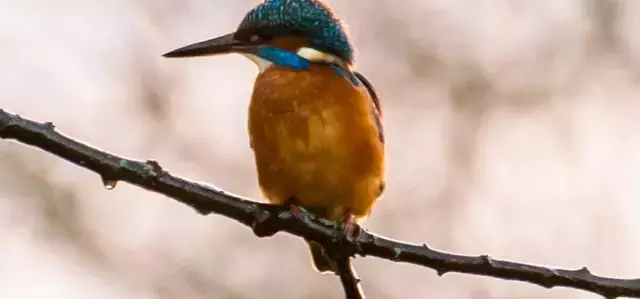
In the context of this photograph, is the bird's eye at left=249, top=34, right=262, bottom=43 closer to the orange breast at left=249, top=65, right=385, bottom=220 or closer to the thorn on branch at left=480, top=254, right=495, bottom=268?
the orange breast at left=249, top=65, right=385, bottom=220

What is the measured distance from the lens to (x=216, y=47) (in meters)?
1.30

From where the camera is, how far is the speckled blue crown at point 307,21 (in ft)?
4.64

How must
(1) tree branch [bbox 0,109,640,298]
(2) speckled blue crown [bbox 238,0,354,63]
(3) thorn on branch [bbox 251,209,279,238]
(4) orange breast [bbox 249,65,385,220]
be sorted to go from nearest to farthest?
(1) tree branch [bbox 0,109,640,298] < (3) thorn on branch [bbox 251,209,279,238] < (4) orange breast [bbox 249,65,385,220] < (2) speckled blue crown [bbox 238,0,354,63]

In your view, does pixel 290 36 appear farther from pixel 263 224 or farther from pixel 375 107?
pixel 263 224

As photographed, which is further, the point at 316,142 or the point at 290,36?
the point at 290,36

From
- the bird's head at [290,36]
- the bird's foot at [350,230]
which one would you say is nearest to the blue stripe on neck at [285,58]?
the bird's head at [290,36]

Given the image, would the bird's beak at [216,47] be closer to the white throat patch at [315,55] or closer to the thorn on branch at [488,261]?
the white throat patch at [315,55]

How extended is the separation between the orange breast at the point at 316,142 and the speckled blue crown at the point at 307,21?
2.8 inches

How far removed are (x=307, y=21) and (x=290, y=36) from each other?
2.2 inches

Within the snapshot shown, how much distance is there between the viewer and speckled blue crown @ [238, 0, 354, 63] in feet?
4.64

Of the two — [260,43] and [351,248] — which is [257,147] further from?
[351,248]

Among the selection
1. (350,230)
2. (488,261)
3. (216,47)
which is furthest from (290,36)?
(488,261)

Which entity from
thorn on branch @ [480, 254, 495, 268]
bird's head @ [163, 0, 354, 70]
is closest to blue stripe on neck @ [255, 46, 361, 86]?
bird's head @ [163, 0, 354, 70]

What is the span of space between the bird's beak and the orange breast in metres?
0.07
